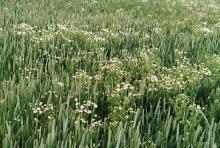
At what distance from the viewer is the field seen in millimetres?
2896

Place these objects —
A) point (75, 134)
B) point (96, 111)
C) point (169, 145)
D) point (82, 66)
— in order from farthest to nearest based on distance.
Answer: point (82, 66)
point (96, 111)
point (169, 145)
point (75, 134)

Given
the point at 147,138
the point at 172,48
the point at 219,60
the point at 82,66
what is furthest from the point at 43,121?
the point at 172,48

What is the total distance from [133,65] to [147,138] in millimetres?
1973

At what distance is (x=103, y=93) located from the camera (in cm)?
380

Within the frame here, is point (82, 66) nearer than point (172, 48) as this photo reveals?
Yes

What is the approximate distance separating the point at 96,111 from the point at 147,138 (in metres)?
0.82

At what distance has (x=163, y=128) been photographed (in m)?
3.22

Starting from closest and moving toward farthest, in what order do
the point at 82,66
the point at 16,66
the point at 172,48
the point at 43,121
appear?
the point at 43,121, the point at 16,66, the point at 82,66, the point at 172,48

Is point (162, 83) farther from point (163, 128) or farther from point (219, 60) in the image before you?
point (219, 60)

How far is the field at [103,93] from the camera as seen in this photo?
2.90m

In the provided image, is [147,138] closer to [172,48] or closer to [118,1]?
[172,48]

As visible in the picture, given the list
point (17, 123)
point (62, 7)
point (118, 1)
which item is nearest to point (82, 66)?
point (17, 123)

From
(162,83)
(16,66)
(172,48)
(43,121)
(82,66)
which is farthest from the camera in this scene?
(172,48)

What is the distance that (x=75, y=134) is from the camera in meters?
2.76
